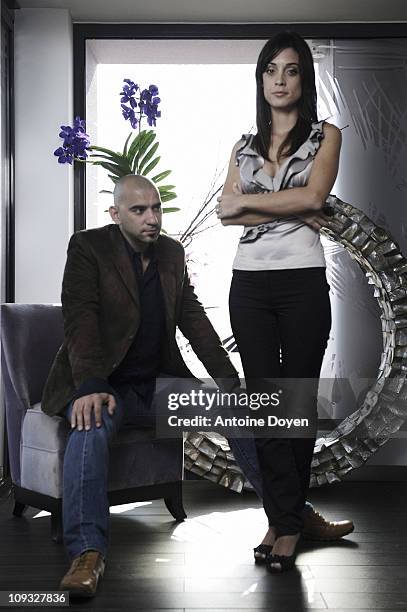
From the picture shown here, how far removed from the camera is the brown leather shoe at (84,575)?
2.13 m

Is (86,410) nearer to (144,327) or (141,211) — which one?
(144,327)

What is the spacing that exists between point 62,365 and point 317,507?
3.88ft

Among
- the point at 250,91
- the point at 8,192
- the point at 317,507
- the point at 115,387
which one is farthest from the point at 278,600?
the point at 250,91

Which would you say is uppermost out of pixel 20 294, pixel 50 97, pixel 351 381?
pixel 50 97

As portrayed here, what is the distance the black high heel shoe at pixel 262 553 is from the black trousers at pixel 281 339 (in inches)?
4.0

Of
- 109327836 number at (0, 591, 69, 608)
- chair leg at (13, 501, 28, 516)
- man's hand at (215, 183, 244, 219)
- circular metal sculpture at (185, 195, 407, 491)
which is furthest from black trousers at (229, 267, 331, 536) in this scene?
chair leg at (13, 501, 28, 516)

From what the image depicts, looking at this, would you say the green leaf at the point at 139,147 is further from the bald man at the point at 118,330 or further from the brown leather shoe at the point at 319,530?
the brown leather shoe at the point at 319,530

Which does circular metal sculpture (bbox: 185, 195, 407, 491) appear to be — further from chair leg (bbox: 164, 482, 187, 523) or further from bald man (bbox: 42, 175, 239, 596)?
bald man (bbox: 42, 175, 239, 596)

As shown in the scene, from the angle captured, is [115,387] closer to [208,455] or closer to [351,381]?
[208,455]

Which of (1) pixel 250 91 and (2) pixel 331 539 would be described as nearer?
(2) pixel 331 539

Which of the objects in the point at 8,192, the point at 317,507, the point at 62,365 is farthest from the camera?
the point at 8,192

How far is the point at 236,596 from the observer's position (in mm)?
2172

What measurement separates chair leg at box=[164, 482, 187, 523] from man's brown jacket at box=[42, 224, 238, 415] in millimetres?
453

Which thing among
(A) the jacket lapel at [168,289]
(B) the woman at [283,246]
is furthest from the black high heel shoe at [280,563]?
(A) the jacket lapel at [168,289]
